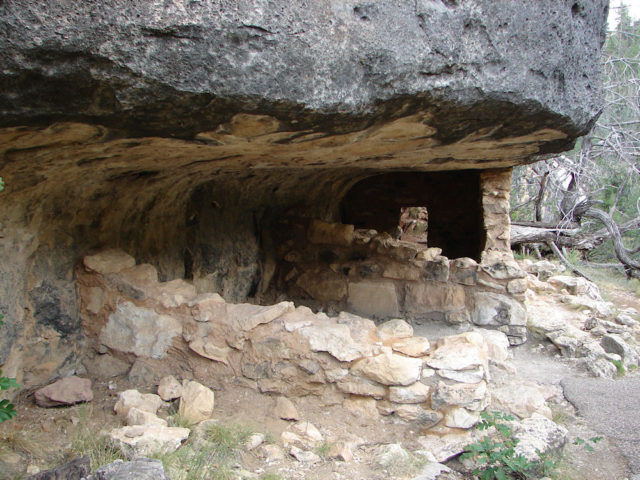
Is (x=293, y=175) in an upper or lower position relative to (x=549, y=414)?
upper

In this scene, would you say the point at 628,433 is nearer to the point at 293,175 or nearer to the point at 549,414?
the point at 549,414

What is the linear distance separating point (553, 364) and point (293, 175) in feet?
7.76

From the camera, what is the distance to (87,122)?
1.69m

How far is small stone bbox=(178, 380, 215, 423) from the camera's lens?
2.28 meters

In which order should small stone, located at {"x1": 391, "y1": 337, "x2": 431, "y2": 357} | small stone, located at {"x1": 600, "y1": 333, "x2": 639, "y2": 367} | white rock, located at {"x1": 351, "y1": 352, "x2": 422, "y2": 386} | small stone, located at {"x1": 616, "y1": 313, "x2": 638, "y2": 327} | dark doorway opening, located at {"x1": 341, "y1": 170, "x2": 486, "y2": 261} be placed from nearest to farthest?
white rock, located at {"x1": 351, "y1": 352, "x2": 422, "y2": 386} < small stone, located at {"x1": 391, "y1": 337, "x2": 431, "y2": 357} < small stone, located at {"x1": 600, "y1": 333, "x2": 639, "y2": 367} < small stone, located at {"x1": 616, "y1": 313, "x2": 638, "y2": 327} < dark doorway opening, located at {"x1": 341, "y1": 170, "x2": 486, "y2": 261}

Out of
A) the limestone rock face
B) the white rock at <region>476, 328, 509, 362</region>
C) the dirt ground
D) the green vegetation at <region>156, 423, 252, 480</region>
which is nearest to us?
the limestone rock face

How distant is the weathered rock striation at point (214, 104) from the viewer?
4.83 ft

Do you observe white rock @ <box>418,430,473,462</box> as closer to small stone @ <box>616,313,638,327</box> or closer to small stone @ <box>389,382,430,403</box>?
small stone @ <box>389,382,430,403</box>

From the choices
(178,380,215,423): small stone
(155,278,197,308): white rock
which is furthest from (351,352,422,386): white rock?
(155,278,197,308): white rock

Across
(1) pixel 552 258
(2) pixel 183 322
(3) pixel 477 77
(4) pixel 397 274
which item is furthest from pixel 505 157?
(1) pixel 552 258

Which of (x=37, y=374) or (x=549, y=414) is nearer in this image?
(x=37, y=374)

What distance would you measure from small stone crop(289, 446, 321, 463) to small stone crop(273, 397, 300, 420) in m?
0.20

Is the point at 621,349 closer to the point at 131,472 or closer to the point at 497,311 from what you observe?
the point at 497,311

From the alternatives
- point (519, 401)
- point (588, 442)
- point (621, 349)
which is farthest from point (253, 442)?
point (621, 349)
